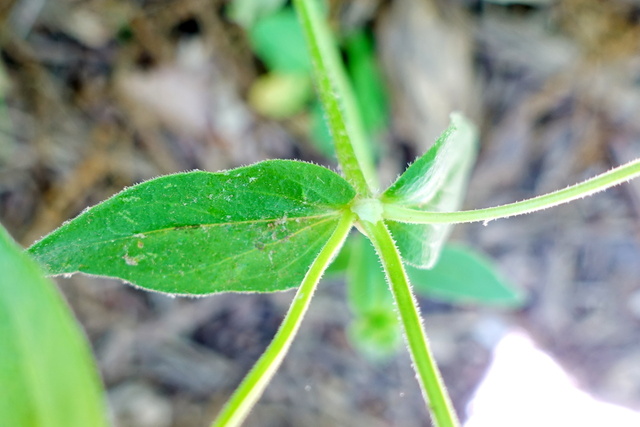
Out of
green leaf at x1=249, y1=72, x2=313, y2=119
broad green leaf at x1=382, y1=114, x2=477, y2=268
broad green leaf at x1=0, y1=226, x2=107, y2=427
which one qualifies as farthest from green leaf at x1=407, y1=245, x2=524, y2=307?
Result: broad green leaf at x1=0, y1=226, x2=107, y2=427

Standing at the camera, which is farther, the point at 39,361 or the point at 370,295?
the point at 370,295

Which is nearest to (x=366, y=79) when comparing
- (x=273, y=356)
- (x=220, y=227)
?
(x=220, y=227)

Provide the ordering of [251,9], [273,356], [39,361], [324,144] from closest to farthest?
[39,361], [273,356], [251,9], [324,144]

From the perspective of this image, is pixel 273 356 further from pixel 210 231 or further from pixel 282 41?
pixel 282 41

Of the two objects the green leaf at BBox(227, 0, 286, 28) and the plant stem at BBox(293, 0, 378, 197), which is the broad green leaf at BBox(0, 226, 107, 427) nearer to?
the plant stem at BBox(293, 0, 378, 197)

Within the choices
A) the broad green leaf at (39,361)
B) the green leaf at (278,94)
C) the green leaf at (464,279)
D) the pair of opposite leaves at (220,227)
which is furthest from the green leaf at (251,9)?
the broad green leaf at (39,361)
